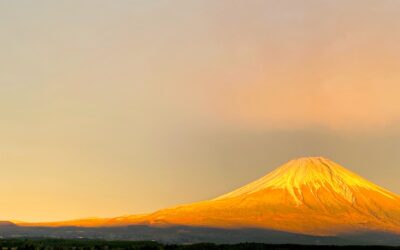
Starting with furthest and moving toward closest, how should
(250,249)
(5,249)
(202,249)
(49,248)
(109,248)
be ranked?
(250,249) < (202,249) < (109,248) < (49,248) < (5,249)

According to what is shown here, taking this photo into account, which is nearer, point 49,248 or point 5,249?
point 5,249

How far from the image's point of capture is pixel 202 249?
16238cm

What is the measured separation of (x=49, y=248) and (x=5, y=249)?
1403cm

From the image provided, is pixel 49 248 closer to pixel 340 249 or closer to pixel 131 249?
pixel 131 249

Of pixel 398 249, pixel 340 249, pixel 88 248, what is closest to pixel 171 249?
pixel 88 248

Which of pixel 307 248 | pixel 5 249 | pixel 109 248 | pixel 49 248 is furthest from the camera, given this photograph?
pixel 307 248

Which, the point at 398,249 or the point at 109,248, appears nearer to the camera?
Answer: the point at 109,248

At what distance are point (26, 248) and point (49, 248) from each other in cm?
867

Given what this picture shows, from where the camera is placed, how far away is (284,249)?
597ft

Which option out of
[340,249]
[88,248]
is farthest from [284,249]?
[88,248]

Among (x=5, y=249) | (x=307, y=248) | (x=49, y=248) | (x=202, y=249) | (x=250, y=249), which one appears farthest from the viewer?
(x=307, y=248)

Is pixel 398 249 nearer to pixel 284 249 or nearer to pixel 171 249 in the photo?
pixel 284 249

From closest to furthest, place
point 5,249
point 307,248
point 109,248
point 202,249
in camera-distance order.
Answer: point 5,249, point 109,248, point 202,249, point 307,248

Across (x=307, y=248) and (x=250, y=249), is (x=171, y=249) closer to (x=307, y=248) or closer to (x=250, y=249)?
(x=250, y=249)
